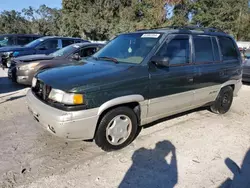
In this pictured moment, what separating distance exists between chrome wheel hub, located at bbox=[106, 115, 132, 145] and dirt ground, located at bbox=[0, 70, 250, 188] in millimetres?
187

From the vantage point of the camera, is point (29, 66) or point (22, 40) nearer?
point (29, 66)

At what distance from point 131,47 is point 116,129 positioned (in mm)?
1533

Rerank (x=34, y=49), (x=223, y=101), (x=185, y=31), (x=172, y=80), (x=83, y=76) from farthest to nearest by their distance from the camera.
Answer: (x=34, y=49) < (x=223, y=101) < (x=185, y=31) < (x=172, y=80) < (x=83, y=76)

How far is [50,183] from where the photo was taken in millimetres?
2738

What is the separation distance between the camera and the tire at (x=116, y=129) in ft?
10.7

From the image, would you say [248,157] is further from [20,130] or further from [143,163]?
[20,130]

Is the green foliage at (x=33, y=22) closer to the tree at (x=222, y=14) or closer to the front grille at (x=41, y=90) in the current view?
the tree at (x=222, y=14)

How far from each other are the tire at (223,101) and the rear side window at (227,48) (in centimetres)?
70

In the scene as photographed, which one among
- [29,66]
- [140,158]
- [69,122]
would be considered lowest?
[140,158]

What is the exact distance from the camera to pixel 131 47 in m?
4.06

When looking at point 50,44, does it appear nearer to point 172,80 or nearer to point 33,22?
point 172,80

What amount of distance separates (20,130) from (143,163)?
2.40 m

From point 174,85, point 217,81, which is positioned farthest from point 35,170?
point 217,81

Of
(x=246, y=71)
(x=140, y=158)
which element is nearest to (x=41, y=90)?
(x=140, y=158)
